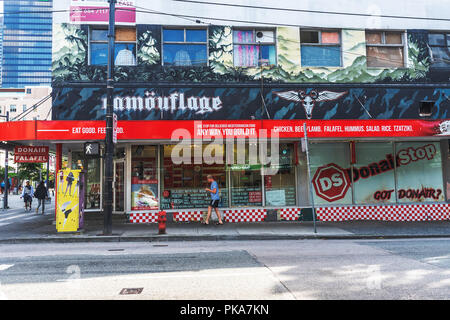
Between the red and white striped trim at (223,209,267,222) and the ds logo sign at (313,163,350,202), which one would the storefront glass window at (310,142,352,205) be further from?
the red and white striped trim at (223,209,267,222)

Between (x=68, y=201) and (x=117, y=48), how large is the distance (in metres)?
6.57

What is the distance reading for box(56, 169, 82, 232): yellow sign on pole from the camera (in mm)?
11102

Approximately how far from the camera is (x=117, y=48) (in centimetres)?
1427

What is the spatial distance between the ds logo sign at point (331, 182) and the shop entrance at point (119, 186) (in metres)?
7.82

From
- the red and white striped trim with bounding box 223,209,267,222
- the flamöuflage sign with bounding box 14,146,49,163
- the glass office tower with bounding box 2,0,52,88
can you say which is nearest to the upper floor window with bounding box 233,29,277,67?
the red and white striped trim with bounding box 223,209,267,222

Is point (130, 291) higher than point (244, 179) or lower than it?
lower

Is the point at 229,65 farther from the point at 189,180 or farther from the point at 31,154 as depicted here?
the point at 31,154

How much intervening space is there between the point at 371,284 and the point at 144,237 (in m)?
7.02

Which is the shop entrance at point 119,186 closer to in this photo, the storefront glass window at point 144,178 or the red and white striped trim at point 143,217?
the storefront glass window at point 144,178

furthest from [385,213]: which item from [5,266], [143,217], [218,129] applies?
[5,266]

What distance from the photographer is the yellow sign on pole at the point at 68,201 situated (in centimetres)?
1110

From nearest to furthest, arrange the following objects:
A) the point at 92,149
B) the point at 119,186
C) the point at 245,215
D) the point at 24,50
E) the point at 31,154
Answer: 1. the point at 92,149
2. the point at 245,215
3. the point at 31,154
4. the point at 119,186
5. the point at 24,50

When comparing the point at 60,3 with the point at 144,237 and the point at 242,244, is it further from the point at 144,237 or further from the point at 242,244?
the point at 242,244

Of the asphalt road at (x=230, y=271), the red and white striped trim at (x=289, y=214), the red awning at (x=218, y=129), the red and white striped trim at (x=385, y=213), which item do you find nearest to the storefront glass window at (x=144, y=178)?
the red awning at (x=218, y=129)
